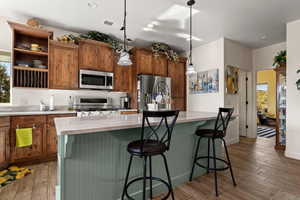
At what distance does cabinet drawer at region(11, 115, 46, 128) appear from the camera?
8.72ft

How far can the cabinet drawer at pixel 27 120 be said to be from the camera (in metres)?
2.66

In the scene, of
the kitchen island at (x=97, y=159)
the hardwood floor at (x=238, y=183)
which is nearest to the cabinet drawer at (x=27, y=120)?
the hardwood floor at (x=238, y=183)

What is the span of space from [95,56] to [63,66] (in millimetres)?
727

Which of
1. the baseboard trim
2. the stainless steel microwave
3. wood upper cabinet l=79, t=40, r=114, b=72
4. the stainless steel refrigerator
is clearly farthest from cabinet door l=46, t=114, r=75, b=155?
the baseboard trim

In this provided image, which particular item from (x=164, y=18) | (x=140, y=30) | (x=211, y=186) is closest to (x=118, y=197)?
(x=211, y=186)

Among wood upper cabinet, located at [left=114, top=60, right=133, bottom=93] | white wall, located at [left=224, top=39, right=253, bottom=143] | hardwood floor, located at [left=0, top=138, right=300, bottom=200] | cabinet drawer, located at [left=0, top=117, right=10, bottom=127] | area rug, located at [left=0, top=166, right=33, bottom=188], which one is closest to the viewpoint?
hardwood floor, located at [left=0, top=138, right=300, bottom=200]

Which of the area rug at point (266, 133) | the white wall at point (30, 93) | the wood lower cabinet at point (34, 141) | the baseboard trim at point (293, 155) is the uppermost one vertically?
the white wall at point (30, 93)

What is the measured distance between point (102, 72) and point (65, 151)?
267cm

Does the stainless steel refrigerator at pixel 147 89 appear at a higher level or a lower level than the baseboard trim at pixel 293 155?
higher

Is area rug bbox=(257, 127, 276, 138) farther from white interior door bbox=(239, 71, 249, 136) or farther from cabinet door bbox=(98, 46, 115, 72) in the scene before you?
cabinet door bbox=(98, 46, 115, 72)

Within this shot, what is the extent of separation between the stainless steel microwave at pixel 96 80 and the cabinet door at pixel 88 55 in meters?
0.14

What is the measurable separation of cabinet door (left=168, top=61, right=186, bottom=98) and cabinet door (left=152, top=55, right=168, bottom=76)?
145 mm

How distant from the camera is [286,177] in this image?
7.73ft

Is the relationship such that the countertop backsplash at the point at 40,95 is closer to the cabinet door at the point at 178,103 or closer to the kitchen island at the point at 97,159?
the kitchen island at the point at 97,159
